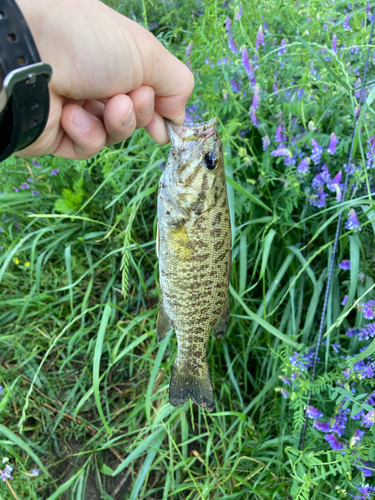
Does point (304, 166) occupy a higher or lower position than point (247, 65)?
lower

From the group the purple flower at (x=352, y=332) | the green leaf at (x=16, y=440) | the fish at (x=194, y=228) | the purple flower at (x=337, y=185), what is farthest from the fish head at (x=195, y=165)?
the green leaf at (x=16, y=440)

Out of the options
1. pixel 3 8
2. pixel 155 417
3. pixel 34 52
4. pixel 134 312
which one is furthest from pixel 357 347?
pixel 3 8

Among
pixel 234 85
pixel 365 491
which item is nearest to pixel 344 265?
pixel 365 491

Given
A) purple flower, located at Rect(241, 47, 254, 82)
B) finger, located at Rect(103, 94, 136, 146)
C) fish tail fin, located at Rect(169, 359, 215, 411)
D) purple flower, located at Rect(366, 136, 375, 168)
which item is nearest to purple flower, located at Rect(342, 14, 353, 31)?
purple flower, located at Rect(241, 47, 254, 82)

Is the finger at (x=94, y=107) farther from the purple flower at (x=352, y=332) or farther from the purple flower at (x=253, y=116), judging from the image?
the purple flower at (x=352, y=332)

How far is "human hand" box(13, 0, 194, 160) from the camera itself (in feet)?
4.21

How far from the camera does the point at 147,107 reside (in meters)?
1.60

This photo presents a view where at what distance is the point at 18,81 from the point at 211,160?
2.89ft

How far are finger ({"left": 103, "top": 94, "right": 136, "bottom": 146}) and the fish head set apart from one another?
225mm

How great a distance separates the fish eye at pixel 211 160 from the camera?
1.66 m

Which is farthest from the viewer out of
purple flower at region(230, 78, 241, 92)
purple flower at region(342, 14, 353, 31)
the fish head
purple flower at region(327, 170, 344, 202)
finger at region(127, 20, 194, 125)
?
purple flower at region(230, 78, 241, 92)

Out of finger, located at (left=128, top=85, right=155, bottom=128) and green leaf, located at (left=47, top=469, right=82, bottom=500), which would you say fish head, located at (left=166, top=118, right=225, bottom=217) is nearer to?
finger, located at (left=128, top=85, right=155, bottom=128)

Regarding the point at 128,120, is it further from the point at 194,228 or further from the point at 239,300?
the point at 239,300

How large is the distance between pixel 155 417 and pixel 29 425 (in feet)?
3.63
